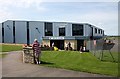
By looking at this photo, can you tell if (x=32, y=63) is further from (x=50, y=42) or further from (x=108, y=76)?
(x=50, y=42)

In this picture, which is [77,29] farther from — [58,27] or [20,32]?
[20,32]

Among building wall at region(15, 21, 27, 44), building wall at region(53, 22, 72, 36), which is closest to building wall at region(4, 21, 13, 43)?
building wall at region(15, 21, 27, 44)

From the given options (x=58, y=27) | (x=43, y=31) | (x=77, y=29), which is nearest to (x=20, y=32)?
(x=43, y=31)

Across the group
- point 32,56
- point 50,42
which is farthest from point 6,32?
point 32,56

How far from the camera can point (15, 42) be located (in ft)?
248

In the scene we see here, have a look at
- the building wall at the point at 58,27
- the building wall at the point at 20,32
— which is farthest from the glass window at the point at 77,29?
the building wall at the point at 20,32

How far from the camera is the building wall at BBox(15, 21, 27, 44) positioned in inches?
2923

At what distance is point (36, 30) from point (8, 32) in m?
8.22

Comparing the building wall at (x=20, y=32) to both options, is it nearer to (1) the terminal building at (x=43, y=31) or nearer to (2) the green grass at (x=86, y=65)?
(1) the terminal building at (x=43, y=31)

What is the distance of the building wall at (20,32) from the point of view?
244 ft

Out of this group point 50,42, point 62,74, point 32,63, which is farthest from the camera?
point 50,42

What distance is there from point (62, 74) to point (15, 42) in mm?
63928

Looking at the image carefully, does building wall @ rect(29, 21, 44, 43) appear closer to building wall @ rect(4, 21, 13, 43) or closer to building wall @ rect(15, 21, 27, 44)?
building wall @ rect(15, 21, 27, 44)

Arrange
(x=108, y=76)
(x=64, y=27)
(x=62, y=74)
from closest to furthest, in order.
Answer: (x=108, y=76) → (x=62, y=74) → (x=64, y=27)
